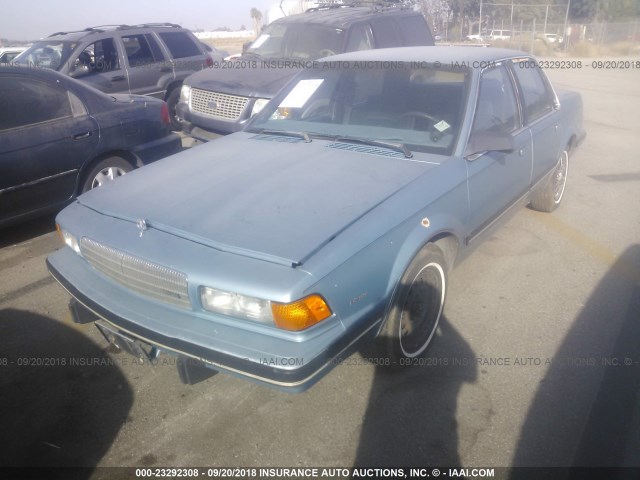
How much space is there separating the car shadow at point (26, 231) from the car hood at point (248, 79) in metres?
2.60

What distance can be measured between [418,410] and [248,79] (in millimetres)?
5115

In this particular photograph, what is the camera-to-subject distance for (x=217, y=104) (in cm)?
643

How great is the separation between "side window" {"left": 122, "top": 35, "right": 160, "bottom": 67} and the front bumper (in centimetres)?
673

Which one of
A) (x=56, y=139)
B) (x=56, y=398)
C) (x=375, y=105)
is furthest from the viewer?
(x=56, y=139)

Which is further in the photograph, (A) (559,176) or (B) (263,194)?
(A) (559,176)

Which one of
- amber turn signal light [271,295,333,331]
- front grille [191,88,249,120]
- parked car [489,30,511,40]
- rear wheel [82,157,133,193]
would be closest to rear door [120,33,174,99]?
front grille [191,88,249,120]

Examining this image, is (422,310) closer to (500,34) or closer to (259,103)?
(259,103)

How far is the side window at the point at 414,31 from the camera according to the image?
7909mm

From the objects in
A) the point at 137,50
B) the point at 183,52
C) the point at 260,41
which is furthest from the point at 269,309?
the point at 183,52

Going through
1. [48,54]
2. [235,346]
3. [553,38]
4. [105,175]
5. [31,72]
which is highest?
[31,72]

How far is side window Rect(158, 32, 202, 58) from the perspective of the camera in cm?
880

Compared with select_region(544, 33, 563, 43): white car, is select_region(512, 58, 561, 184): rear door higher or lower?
higher

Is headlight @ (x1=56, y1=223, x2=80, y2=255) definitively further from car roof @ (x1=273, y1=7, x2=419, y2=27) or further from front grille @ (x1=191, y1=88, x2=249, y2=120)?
car roof @ (x1=273, y1=7, x2=419, y2=27)

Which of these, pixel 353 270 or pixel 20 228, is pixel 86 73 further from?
pixel 353 270
